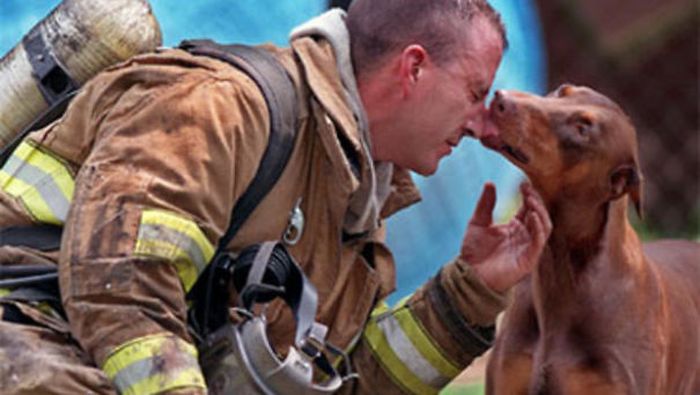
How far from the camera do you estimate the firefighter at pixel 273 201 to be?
307cm

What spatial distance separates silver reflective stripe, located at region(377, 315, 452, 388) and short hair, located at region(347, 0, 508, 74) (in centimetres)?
64

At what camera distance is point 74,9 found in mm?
3656

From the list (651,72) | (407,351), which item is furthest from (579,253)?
(651,72)

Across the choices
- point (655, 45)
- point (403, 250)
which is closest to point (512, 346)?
point (403, 250)

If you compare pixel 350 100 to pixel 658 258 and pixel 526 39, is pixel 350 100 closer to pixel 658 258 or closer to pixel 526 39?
pixel 658 258

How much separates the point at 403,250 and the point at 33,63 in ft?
5.85

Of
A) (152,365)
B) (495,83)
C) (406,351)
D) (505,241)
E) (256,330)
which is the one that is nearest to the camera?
(152,365)

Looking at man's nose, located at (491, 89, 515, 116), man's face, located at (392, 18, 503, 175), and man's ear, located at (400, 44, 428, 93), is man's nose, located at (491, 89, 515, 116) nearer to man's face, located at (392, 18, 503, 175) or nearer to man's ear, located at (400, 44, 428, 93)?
man's face, located at (392, 18, 503, 175)

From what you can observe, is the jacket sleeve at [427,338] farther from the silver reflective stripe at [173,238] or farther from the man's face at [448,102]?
the silver reflective stripe at [173,238]

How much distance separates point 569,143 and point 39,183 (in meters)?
1.20

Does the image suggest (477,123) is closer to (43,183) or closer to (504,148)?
(504,148)

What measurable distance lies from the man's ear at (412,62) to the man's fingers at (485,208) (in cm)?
35

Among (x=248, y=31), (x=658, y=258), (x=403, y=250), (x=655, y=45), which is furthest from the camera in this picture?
(x=655, y=45)

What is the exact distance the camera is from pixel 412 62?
362 cm
